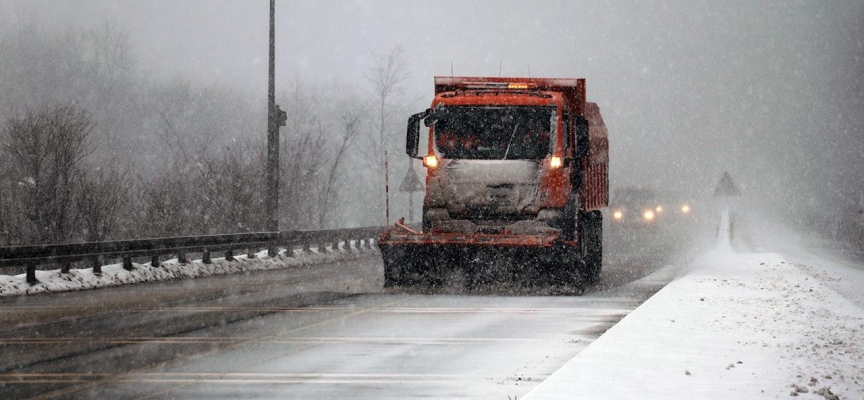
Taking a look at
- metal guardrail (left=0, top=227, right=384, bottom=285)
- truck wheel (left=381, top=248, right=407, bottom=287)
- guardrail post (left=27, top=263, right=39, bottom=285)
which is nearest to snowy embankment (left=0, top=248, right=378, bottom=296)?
guardrail post (left=27, top=263, right=39, bottom=285)

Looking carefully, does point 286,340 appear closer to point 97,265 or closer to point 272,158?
point 97,265

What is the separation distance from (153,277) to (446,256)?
7.21 meters

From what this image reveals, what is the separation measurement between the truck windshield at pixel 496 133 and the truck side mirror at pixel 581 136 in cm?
43

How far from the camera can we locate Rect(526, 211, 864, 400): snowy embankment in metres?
7.39

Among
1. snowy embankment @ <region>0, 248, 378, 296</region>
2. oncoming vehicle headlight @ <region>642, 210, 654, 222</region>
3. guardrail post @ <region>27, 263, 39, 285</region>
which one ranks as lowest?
snowy embankment @ <region>0, 248, 378, 296</region>

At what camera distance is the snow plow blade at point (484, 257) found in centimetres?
1717

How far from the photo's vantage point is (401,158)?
74.8m

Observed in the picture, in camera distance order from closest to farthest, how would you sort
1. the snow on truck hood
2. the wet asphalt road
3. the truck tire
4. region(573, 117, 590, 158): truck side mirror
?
the wet asphalt road, the snow on truck hood, region(573, 117, 590, 158): truck side mirror, the truck tire

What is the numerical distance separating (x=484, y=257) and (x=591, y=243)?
11.6 ft

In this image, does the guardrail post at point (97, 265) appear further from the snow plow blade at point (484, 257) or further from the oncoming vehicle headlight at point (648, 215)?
the oncoming vehicle headlight at point (648, 215)

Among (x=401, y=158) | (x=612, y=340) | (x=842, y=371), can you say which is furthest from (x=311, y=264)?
(x=401, y=158)

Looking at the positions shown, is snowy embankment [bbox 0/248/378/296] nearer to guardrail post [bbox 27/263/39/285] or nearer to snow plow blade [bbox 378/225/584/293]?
guardrail post [bbox 27/263/39/285]

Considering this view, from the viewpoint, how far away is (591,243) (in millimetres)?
20203

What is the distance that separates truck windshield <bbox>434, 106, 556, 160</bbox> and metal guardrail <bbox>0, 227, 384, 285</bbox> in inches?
273
